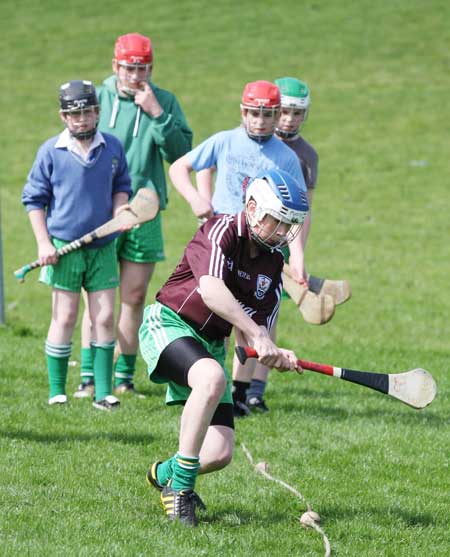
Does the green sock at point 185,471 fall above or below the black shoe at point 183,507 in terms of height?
above

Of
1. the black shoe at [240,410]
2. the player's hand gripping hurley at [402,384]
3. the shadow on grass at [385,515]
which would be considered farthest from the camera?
the black shoe at [240,410]

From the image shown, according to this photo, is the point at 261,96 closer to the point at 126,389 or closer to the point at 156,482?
the point at 126,389

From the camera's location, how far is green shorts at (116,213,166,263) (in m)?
7.93

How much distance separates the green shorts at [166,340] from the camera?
5297 mm

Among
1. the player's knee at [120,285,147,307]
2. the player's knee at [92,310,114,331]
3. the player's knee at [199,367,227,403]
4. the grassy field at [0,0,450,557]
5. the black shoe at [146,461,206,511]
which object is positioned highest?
the player's knee at [199,367,227,403]

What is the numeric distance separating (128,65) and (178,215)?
33.2ft

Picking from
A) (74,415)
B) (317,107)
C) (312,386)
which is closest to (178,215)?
(317,107)

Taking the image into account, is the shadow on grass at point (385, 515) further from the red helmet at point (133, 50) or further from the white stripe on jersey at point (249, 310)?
the red helmet at point (133, 50)

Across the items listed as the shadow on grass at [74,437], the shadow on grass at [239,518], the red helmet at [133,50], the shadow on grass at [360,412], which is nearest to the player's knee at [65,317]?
the shadow on grass at [74,437]

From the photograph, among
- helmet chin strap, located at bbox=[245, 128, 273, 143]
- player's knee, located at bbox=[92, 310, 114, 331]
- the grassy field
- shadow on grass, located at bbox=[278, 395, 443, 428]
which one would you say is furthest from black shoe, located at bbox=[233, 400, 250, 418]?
helmet chin strap, located at bbox=[245, 128, 273, 143]

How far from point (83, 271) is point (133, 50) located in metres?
1.55

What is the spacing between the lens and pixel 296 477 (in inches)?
246

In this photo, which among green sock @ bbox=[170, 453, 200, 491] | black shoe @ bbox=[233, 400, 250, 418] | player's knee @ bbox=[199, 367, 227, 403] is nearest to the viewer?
player's knee @ bbox=[199, 367, 227, 403]

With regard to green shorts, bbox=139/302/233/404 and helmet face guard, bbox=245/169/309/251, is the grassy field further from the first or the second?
helmet face guard, bbox=245/169/309/251
